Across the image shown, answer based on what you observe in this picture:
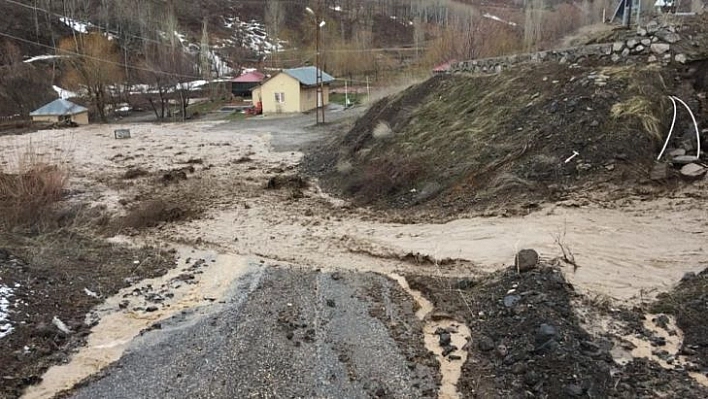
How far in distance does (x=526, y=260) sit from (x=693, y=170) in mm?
5544

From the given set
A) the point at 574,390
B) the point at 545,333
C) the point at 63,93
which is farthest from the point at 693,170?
the point at 63,93

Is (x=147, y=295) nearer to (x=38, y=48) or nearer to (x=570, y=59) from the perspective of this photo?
(x=570, y=59)

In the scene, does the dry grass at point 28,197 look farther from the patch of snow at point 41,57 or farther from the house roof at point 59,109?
the patch of snow at point 41,57

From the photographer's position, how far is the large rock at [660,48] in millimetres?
14769

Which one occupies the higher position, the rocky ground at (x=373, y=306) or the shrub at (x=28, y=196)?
the shrub at (x=28, y=196)

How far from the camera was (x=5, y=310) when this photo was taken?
27.7ft

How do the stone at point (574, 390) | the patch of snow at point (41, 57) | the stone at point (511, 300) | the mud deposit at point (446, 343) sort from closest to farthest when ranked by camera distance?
1. the stone at point (574, 390)
2. the mud deposit at point (446, 343)
3. the stone at point (511, 300)
4. the patch of snow at point (41, 57)

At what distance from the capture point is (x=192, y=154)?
2919 cm

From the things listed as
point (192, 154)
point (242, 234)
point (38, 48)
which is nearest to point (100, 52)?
point (38, 48)

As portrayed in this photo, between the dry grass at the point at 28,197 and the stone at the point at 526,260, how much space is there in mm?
12744

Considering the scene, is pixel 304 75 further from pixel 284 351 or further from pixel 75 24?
pixel 75 24

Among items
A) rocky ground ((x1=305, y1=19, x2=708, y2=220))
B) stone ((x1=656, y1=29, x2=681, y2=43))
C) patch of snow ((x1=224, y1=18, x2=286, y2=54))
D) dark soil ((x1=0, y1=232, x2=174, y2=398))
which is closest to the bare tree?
patch of snow ((x1=224, y1=18, x2=286, y2=54))

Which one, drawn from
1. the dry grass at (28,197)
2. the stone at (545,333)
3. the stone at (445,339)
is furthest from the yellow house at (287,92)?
the stone at (545,333)

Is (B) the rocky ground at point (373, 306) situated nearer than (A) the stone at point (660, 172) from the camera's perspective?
Yes
